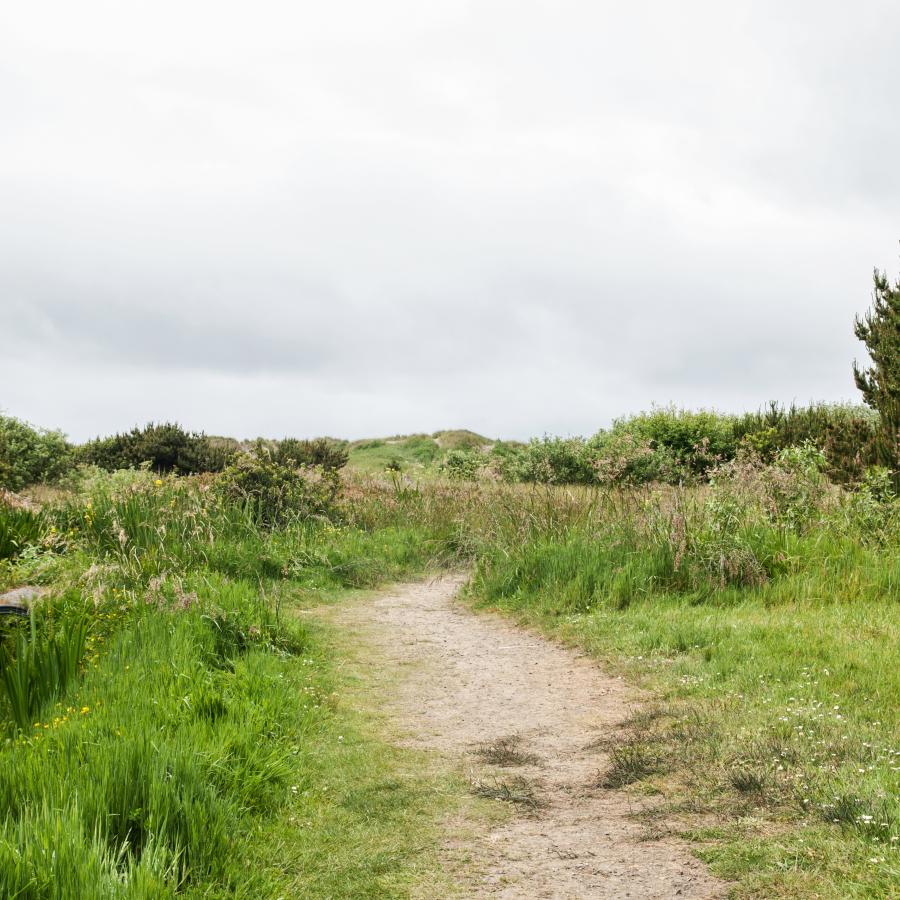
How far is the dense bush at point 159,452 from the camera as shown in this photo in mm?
27453

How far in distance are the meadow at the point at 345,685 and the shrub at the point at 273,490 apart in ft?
0.16

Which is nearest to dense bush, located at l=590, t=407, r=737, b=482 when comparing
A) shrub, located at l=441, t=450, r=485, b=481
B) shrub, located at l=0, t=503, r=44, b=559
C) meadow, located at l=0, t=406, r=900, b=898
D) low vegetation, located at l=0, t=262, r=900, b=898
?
shrub, located at l=441, t=450, r=485, b=481

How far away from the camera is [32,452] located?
25406mm

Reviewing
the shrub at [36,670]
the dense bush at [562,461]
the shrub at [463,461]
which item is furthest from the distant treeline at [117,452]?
the shrub at [36,670]

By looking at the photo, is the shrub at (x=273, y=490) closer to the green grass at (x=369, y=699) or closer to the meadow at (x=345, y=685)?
the meadow at (x=345, y=685)

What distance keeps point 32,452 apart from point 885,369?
76.8 feet

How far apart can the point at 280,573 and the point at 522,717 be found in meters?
5.99

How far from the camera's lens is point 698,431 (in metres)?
27.2

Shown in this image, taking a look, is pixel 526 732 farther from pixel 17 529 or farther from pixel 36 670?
pixel 17 529

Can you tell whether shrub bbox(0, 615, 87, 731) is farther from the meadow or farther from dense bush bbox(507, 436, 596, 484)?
dense bush bbox(507, 436, 596, 484)

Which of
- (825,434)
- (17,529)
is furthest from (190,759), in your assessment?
(825,434)

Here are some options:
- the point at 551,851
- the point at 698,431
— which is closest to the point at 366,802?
the point at 551,851

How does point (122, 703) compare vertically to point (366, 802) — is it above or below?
above

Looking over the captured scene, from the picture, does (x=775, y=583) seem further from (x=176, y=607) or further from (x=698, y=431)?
(x=698, y=431)
